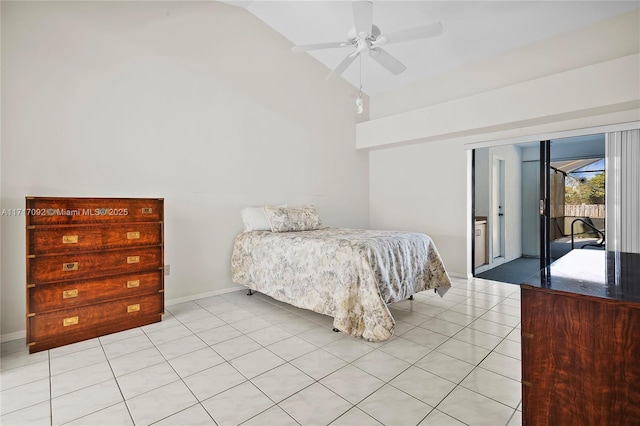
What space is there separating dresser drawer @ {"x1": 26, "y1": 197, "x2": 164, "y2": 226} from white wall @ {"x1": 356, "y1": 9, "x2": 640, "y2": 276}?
140 inches

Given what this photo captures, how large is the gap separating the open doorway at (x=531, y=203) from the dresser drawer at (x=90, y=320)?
14.1 ft

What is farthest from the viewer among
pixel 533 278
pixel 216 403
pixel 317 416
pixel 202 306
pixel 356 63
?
pixel 356 63

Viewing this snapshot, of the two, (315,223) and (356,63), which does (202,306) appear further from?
(356,63)

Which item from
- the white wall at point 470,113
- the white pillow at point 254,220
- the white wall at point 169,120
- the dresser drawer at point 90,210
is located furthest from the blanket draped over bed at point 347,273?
the white wall at point 470,113

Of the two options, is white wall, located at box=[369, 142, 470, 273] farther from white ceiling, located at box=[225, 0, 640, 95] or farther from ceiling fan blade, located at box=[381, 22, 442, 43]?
ceiling fan blade, located at box=[381, 22, 442, 43]

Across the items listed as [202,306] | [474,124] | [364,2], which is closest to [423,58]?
[474,124]

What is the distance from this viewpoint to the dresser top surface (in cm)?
105

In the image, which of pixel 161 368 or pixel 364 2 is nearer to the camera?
pixel 161 368

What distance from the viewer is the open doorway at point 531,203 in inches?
145

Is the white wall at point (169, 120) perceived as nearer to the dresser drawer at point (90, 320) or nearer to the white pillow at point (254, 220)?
the white pillow at point (254, 220)

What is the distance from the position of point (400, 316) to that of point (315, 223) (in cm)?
155

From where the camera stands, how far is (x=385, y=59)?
3.14 m

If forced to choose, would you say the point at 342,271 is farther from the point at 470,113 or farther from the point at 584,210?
the point at 584,210

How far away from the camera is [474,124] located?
3949mm
